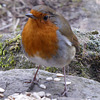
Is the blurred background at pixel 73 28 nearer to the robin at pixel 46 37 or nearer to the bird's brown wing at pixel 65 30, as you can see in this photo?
the bird's brown wing at pixel 65 30

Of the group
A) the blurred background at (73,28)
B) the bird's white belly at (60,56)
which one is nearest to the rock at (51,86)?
the bird's white belly at (60,56)

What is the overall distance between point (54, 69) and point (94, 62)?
75cm

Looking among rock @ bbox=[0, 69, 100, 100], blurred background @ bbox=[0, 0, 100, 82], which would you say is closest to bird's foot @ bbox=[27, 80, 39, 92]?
rock @ bbox=[0, 69, 100, 100]

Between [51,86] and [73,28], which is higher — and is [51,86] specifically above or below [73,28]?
below

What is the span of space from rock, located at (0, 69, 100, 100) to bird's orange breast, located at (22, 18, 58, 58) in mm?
572

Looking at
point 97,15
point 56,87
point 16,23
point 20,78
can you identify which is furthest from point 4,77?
point 97,15

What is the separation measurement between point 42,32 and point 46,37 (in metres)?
0.07

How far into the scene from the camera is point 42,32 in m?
2.28

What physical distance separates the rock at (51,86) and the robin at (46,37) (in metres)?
0.42

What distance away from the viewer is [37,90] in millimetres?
2742

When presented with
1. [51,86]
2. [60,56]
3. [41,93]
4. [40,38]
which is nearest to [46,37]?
[40,38]

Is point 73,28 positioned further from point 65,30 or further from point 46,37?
point 46,37

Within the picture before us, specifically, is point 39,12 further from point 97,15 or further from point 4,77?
point 97,15

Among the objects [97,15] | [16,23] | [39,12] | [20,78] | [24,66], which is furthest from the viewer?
[97,15]
